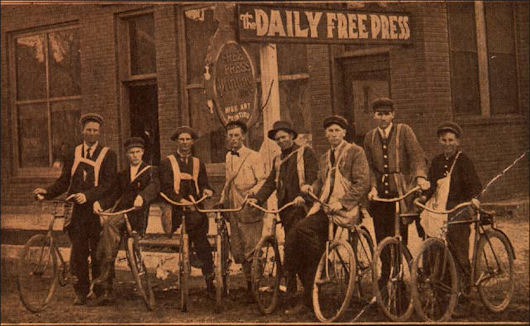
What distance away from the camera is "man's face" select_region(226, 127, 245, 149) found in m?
6.73

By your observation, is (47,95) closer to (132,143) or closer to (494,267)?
(132,143)

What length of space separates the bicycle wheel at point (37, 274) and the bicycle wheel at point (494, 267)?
13.4ft

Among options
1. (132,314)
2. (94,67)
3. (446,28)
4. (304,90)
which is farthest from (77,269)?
(446,28)

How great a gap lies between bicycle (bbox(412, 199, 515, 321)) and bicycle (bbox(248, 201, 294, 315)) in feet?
4.35

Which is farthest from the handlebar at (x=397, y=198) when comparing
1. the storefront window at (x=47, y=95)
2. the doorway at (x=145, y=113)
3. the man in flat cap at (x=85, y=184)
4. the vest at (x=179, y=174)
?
the storefront window at (x=47, y=95)

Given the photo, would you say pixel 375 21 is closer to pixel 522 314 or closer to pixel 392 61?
pixel 392 61

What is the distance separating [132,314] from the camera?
6.48 metres

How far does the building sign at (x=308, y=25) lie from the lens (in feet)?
21.1

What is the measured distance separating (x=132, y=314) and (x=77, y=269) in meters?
0.82

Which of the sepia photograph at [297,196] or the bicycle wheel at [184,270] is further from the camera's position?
the bicycle wheel at [184,270]

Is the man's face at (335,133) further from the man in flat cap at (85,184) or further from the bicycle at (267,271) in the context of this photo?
the man in flat cap at (85,184)

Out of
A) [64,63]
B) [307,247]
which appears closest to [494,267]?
[307,247]

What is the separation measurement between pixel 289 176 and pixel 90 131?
210cm

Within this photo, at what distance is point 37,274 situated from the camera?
6.55 metres
